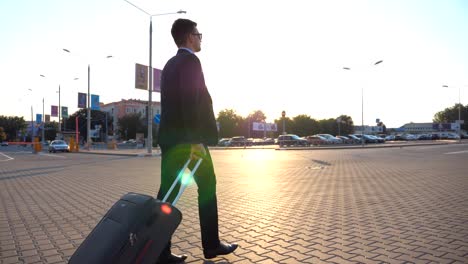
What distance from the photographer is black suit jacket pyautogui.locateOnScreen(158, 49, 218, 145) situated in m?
3.29

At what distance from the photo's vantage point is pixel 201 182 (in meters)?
3.46

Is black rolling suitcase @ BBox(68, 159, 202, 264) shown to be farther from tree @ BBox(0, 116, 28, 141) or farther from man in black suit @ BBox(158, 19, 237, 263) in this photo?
tree @ BBox(0, 116, 28, 141)

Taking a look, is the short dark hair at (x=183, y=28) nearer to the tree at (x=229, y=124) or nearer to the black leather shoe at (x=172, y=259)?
the black leather shoe at (x=172, y=259)

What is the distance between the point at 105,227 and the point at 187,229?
7.67 ft

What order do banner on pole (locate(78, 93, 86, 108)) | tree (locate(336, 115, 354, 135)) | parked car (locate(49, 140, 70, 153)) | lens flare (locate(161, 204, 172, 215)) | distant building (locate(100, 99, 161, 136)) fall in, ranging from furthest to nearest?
distant building (locate(100, 99, 161, 136))
tree (locate(336, 115, 354, 135))
banner on pole (locate(78, 93, 86, 108))
parked car (locate(49, 140, 70, 153))
lens flare (locate(161, 204, 172, 215))

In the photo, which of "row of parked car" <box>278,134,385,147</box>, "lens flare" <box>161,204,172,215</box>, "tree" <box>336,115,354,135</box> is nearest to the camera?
"lens flare" <box>161,204,172,215</box>

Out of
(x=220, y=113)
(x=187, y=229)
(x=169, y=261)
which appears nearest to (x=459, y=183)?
(x=187, y=229)

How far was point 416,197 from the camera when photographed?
7.03 m

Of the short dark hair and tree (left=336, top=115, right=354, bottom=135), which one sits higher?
tree (left=336, top=115, right=354, bottom=135)

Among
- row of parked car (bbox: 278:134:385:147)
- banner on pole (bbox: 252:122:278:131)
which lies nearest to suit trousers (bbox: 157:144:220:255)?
row of parked car (bbox: 278:134:385:147)

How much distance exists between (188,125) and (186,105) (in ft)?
0.57

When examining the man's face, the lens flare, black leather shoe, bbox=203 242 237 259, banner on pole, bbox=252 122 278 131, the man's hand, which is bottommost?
black leather shoe, bbox=203 242 237 259

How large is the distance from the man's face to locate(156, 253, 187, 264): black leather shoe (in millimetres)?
1887

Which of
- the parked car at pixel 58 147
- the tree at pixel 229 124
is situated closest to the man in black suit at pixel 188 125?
the parked car at pixel 58 147
